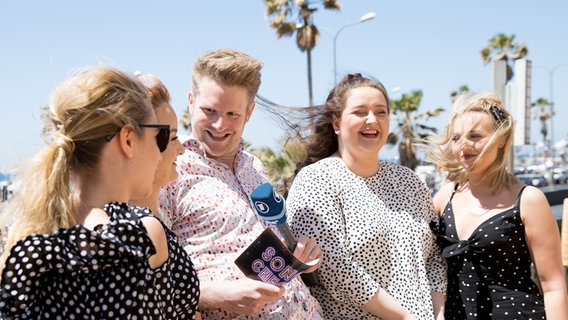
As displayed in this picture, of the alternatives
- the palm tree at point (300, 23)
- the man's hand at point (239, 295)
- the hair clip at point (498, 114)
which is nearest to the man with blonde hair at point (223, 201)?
the man's hand at point (239, 295)

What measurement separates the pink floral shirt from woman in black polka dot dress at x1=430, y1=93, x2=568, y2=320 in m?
0.92

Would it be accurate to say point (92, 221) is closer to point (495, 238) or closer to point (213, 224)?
point (213, 224)

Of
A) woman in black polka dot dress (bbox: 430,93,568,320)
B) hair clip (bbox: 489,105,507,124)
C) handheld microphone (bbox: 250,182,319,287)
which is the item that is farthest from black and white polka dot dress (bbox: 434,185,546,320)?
handheld microphone (bbox: 250,182,319,287)

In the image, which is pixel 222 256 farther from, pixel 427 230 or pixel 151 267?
pixel 427 230

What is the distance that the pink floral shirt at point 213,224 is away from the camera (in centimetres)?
226

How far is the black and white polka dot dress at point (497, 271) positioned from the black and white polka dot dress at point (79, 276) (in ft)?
6.34

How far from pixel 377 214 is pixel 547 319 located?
103 cm

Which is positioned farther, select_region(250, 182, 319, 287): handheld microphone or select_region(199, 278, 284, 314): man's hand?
select_region(250, 182, 319, 287): handheld microphone

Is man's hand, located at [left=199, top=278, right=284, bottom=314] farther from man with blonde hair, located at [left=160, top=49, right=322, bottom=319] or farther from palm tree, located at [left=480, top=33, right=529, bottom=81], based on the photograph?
palm tree, located at [left=480, top=33, right=529, bottom=81]

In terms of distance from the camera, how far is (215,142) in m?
2.53

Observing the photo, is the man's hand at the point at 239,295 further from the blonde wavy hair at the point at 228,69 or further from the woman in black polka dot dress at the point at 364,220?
the blonde wavy hair at the point at 228,69

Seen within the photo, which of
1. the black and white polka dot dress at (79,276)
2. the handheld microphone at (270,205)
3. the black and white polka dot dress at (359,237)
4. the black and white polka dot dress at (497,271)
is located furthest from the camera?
the black and white polka dot dress at (497,271)

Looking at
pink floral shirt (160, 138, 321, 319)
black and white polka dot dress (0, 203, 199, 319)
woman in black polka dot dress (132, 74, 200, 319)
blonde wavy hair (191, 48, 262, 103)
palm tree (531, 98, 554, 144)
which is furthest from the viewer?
palm tree (531, 98, 554, 144)

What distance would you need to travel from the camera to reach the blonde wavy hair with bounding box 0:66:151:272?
1524mm
